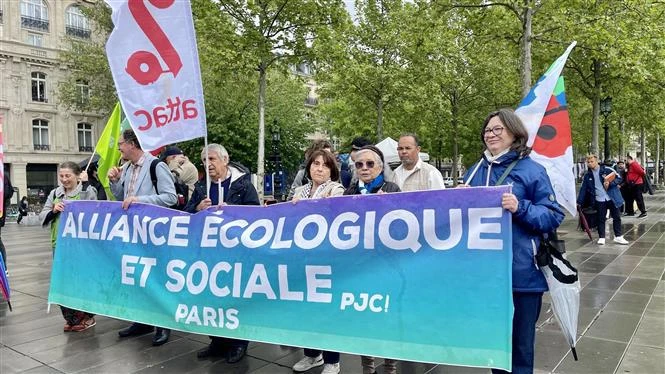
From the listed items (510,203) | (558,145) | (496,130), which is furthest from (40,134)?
(510,203)

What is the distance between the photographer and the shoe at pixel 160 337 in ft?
15.7

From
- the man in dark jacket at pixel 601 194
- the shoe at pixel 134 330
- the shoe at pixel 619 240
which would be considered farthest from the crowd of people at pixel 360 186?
the shoe at pixel 619 240

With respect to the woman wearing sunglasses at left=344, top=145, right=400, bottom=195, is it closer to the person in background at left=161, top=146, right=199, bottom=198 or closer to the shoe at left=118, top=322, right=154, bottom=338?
the shoe at left=118, top=322, right=154, bottom=338

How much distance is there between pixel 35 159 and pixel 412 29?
36.3 metres

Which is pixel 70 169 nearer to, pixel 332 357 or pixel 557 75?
pixel 332 357

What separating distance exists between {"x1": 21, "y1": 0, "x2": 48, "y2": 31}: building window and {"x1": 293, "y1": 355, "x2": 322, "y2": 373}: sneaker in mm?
44213

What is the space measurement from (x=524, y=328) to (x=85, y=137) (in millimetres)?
45835

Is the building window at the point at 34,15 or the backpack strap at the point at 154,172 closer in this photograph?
the backpack strap at the point at 154,172

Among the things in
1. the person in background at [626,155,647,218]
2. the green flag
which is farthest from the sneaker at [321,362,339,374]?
the person in background at [626,155,647,218]

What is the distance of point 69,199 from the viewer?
5273mm

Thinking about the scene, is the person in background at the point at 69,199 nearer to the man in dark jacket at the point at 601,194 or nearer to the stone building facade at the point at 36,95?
the man in dark jacket at the point at 601,194

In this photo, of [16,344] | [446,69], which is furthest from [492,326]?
[446,69]

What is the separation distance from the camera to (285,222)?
3.81 metres

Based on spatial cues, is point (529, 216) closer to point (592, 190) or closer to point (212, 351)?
point (212, 351)
